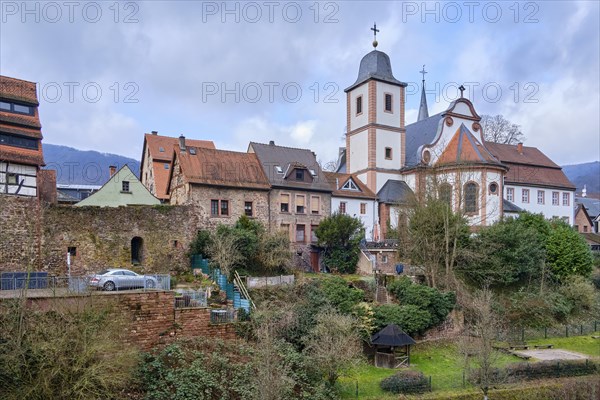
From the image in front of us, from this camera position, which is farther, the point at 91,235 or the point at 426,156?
the point at 426,156

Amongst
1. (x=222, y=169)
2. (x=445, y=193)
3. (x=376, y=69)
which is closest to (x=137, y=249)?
(x=222, y=169)

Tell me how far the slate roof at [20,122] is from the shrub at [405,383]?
19734 mm

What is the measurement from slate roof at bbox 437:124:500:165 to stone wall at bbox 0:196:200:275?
783 inches

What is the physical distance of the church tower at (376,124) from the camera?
38531 mm

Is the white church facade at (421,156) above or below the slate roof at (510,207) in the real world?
above

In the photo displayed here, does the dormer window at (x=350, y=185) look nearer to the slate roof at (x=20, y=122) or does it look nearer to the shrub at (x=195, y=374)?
the slate roof at (x=20, y=122)

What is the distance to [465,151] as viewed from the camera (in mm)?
36562

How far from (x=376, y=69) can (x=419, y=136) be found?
23.2 ft

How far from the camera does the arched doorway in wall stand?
26.6 meters

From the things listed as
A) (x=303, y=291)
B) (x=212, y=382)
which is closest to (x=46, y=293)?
(x=212, y=382)

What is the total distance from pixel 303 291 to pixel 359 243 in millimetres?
9615

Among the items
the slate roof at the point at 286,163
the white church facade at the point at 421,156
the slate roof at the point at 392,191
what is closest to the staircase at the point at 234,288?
the slate roof at the point at 286,163

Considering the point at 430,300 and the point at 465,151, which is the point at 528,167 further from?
the point at 430,300

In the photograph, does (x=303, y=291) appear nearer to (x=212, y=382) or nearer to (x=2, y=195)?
(x=212, y=382)
